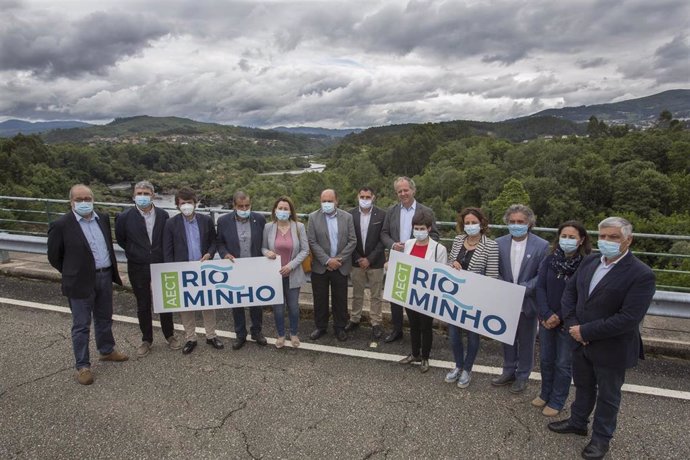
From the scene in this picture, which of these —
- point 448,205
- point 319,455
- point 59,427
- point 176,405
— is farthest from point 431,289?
point 448,205

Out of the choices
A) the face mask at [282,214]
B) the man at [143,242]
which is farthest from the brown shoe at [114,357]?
the face mask at [282,214]

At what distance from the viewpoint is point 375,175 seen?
10706cm

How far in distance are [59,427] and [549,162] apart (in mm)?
81575

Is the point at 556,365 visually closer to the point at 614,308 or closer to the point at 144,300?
the point at 614,308

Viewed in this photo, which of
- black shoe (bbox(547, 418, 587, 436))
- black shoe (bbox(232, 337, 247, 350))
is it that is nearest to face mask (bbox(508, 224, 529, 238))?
black shoe (bbox(547, 418, 587, 436))

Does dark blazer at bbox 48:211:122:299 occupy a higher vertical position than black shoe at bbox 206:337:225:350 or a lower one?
higher

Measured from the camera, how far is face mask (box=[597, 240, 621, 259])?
10.9ft

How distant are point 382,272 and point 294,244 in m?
1.28

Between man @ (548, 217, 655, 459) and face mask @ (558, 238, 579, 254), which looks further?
face mask @ (558, 238, 579, 254)

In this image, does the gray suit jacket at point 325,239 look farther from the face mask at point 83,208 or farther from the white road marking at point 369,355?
the face mask at point 83,208

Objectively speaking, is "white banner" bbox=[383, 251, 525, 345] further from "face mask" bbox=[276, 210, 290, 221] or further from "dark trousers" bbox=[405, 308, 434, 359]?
"face mask" bbox=[276, 210, 290, 221]

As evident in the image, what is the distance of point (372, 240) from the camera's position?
5586mm

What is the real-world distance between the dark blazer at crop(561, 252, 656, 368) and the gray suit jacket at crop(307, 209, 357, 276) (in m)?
2.71

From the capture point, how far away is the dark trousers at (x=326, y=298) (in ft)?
18.4
